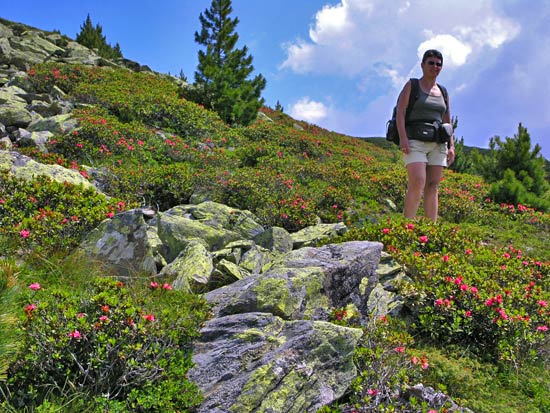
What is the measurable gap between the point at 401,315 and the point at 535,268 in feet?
9.42

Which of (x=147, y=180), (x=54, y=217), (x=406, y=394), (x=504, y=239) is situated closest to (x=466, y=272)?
(x=406, y=394)

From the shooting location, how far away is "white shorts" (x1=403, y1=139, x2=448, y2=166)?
654 centimetres

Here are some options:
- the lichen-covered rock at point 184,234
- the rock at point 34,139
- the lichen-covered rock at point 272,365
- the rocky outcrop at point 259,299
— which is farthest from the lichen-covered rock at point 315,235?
the rock at point 34,139

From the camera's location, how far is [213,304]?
3902 mm

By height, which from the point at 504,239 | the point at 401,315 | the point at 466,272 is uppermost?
the point at 504,239

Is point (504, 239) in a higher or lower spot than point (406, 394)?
higher

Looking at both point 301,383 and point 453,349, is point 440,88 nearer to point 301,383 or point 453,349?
point 453,349

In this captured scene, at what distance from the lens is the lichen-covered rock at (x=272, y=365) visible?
2902mm

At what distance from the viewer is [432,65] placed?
6.38m

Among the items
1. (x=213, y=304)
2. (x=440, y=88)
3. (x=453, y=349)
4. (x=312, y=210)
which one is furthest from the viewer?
(x=312, y=210)

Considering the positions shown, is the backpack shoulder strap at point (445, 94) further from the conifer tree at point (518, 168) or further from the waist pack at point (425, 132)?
the conifer tree at point (518, 168)

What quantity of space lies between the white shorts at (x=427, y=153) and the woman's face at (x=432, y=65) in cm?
115

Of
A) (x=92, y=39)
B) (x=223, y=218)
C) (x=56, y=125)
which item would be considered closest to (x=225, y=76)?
(x=56, y=125)

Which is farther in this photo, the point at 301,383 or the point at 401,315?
the point at 401,315
